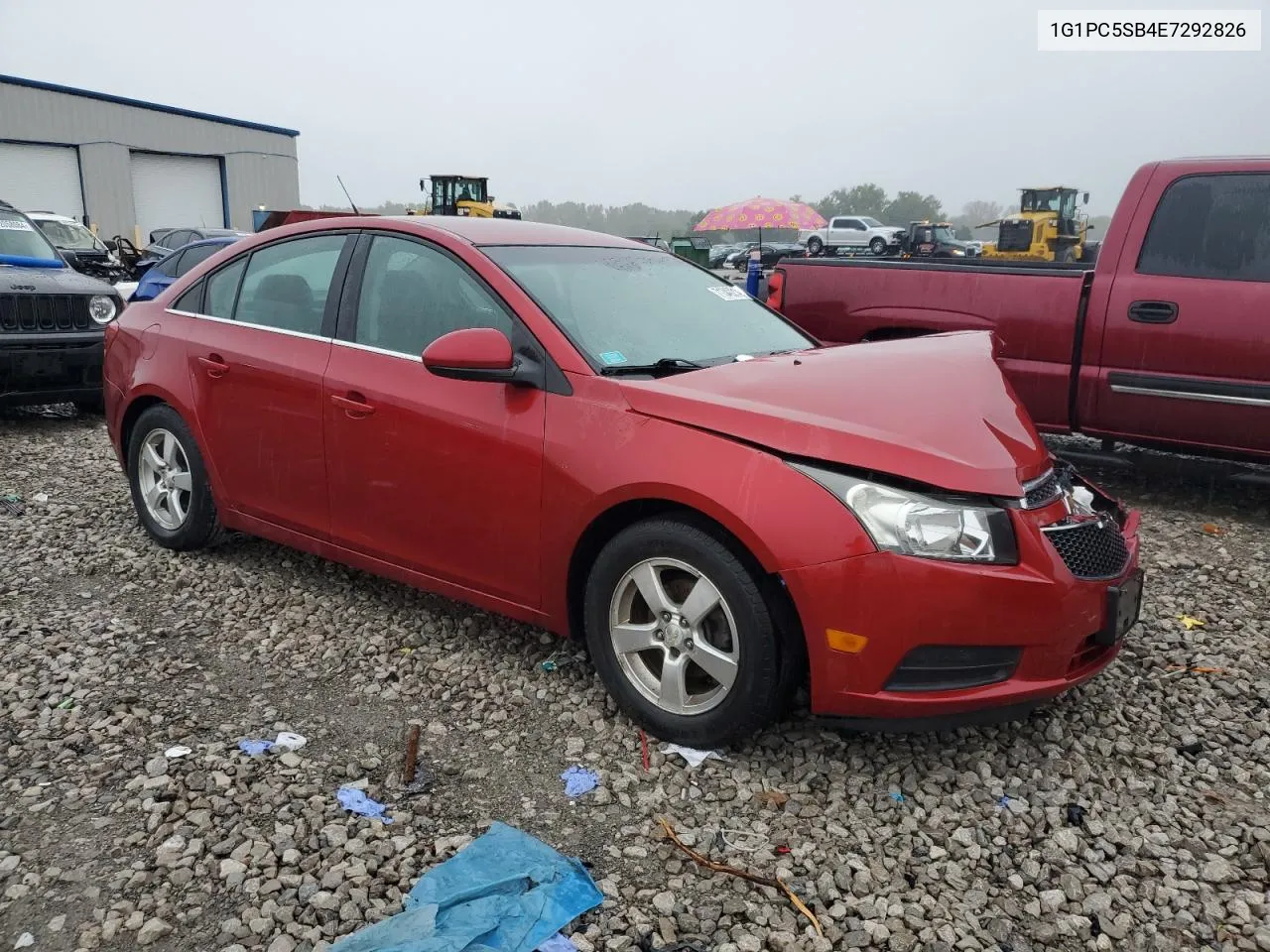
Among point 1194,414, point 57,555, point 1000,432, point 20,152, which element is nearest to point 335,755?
point 1000,432

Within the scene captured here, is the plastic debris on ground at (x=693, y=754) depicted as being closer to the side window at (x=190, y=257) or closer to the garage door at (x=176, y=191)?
the side window at (x=190, y=257)

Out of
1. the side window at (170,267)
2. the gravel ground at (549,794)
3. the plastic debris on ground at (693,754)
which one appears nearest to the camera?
the gravel ground at (549,794)

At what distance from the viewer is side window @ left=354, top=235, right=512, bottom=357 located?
350cm

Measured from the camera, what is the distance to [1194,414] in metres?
5.32

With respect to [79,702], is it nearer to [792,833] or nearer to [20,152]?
[792,833]

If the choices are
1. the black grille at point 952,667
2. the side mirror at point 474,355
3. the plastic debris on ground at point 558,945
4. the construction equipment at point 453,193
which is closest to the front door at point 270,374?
the side mirror at point 474,355

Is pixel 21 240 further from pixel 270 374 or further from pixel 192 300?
pixel 270 374

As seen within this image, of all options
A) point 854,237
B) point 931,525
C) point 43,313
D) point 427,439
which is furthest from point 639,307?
point 854,237

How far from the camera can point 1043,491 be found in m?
2.90

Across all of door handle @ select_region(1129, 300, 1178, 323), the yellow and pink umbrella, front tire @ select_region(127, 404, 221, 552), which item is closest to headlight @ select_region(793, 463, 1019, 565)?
front tire @ select_region(127, 404, 221, 552)

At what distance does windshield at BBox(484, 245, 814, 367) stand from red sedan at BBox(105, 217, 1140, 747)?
0.6 inches

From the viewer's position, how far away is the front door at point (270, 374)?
12.8 ft

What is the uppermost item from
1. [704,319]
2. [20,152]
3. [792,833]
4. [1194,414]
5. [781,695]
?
[20,152]

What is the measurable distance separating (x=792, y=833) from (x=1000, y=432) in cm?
135
